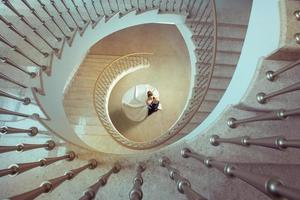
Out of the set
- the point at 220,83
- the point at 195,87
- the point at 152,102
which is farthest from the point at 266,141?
the point at 152,102

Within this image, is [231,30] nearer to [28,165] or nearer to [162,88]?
[162,88]

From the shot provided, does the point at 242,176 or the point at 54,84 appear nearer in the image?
the point at 242,176

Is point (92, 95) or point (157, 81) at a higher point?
point (157, 81)

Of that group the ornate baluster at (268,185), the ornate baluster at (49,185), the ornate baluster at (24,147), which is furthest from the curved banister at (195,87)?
the ornate baluster at (268,185)

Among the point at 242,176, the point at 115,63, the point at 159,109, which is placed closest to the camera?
the point at 242,176

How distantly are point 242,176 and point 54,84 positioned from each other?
3.25m

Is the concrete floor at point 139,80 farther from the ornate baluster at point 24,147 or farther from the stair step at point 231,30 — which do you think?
the ornate baluster at point 24,147

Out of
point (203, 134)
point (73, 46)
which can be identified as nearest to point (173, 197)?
point (203, 134)

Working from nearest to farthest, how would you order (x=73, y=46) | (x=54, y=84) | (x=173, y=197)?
1. (x=173, y=197)
2. (x=54, y=84)
3. (x=73, y=46)

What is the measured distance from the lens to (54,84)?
3.90m

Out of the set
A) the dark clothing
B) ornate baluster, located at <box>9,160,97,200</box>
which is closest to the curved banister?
the dark clothing

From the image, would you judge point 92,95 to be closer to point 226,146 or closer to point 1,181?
point 1,181

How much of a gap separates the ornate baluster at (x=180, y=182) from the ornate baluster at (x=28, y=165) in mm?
786

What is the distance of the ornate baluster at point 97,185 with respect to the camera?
4.91 ft
